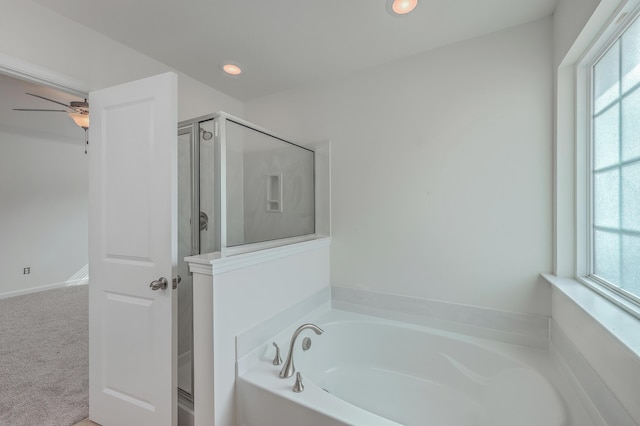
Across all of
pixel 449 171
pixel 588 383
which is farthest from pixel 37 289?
pixel 588 383

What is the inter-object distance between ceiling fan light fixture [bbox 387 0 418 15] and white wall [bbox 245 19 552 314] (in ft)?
1.57

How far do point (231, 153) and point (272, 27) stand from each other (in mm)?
850

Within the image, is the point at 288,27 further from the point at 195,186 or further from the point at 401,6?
the point at 195,186

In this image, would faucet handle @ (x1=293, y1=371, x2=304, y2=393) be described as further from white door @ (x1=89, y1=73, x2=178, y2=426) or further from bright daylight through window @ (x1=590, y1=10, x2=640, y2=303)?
bright daylight through window @ (x1=590, y1=10, x2=640, y2=303)

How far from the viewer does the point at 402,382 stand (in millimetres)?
1797

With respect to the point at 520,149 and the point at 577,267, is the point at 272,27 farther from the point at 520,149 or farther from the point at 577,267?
the point at 577,267

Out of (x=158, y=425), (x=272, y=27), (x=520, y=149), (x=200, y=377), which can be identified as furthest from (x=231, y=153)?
(x=520, y=149)

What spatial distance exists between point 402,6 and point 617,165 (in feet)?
4.30

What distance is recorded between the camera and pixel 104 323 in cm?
151

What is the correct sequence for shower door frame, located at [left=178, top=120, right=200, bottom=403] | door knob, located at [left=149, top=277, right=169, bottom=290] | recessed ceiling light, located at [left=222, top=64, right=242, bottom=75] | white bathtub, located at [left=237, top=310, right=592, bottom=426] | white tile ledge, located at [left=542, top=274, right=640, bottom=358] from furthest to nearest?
recessed ceiling light, located at [left=222, top=64, right=242, bottom=75]
shower door frame, located at [left=178, top=120, right=200, bottom=403]
door knob, located at [left=149, top=277, right=169, bottom=290]
white bathtub, located at [left=237, top=310, right=592, bottom=426]
white tile ledge, located at [left=542, top=274, right=640, bottom=358]

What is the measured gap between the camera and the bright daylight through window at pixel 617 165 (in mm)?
1039

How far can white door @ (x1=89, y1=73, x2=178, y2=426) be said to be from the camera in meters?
1.35

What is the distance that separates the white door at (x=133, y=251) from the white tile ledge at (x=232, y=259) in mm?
152

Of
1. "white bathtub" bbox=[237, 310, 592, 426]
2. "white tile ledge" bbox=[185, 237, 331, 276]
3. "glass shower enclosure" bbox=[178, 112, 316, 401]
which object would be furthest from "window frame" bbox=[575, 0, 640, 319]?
"glass shower enclosure" bbox=[178, 112, 316, 401]
